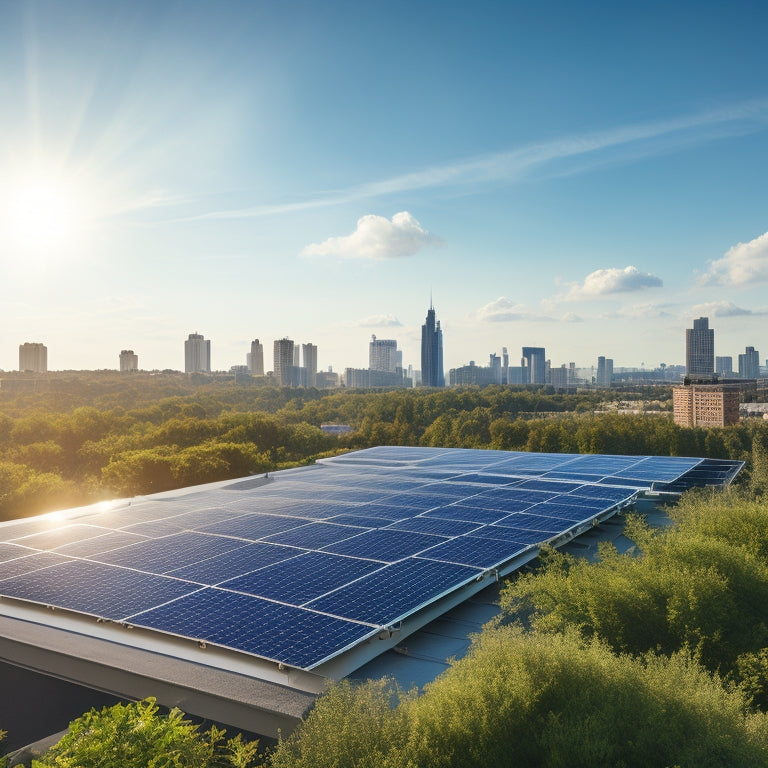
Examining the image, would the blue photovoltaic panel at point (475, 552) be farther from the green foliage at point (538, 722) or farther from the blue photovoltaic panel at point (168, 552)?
the green foliage at point (538, 722)

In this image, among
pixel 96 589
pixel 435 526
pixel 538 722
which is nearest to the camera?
pixel 538 722

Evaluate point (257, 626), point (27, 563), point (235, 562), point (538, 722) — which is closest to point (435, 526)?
point (235, 562)

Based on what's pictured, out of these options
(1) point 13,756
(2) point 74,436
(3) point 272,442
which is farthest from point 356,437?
(1) point 13,756

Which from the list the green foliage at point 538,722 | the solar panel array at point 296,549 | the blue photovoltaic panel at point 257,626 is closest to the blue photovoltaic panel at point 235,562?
the solar panel array at point 296,549

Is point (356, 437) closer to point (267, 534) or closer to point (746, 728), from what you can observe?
point (267, 534)

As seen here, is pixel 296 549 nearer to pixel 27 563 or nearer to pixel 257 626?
pixel 257 626
